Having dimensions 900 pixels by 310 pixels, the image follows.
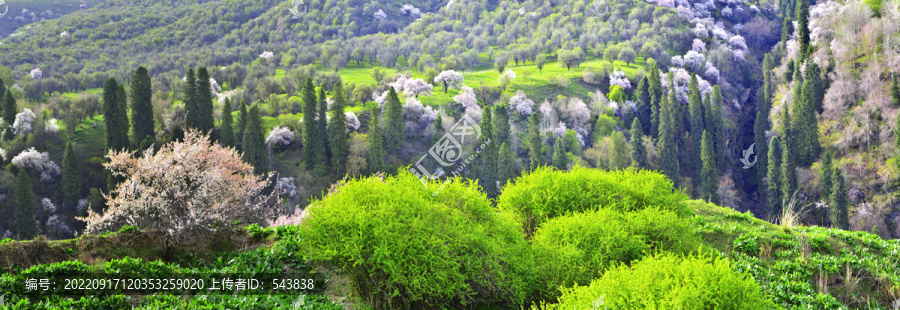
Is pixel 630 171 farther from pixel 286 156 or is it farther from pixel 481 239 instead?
pixel 286 156

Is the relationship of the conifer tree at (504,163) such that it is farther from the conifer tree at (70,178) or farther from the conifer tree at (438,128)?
the conifer tree at (70,178)

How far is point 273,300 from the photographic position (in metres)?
7.62

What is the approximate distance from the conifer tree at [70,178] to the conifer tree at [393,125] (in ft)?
91.8

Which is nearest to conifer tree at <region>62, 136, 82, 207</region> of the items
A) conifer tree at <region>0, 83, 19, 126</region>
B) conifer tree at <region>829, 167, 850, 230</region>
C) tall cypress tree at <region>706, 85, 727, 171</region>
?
conifer tree at <region>0, 83, 19, 126</region>

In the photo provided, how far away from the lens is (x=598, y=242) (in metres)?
9.73

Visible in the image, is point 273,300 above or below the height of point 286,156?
above

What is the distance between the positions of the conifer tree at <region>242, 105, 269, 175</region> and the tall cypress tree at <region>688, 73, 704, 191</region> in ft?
159

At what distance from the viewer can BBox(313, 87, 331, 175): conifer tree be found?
48.6 meters

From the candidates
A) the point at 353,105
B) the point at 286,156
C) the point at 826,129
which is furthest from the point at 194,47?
the point at 826,129

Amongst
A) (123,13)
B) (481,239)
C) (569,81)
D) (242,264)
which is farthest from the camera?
(123,13)

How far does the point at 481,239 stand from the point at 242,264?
4472mm

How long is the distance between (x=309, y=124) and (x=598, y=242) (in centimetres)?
4238

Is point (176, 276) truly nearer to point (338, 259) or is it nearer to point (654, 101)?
point (338, 259)

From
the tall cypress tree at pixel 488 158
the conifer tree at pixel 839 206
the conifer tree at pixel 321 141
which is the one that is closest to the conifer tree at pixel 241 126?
the conifer tree at pixel 321 141
